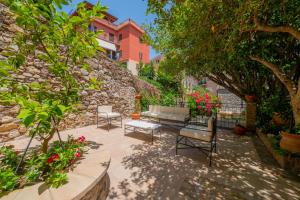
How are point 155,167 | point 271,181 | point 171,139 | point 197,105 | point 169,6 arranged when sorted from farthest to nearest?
point 197,105 → point 171,139 → point 169,6 → point 155,167 → point 271,181

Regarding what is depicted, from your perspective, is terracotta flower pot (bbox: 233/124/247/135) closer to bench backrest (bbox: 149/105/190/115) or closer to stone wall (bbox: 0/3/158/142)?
bench backrest (bbox: 149/105/190/115)

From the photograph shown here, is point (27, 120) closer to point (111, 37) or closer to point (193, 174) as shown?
point (193, 174)

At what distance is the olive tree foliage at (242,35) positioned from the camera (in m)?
2.81

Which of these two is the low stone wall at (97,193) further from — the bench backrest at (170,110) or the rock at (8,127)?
the bench backrest at (170,110)

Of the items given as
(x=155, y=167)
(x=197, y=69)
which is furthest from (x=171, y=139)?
(x=197, y=69)

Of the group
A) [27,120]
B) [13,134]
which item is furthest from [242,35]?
[13,134]

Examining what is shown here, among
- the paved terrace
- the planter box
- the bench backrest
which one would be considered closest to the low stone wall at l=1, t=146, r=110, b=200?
the paved terrace

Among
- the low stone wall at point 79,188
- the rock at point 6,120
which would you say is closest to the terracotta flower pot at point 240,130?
the low stone wall at point 79,188

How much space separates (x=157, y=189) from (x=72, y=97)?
211 centimetres

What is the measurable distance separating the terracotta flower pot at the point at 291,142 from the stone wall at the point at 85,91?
4439 millimetres

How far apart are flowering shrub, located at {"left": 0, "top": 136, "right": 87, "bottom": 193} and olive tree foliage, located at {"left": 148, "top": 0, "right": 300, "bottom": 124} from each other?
3578 millimetres

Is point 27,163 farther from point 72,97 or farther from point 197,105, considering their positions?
point 197,105

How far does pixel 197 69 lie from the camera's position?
236 inches

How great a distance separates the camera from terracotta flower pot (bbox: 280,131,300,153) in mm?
2965
